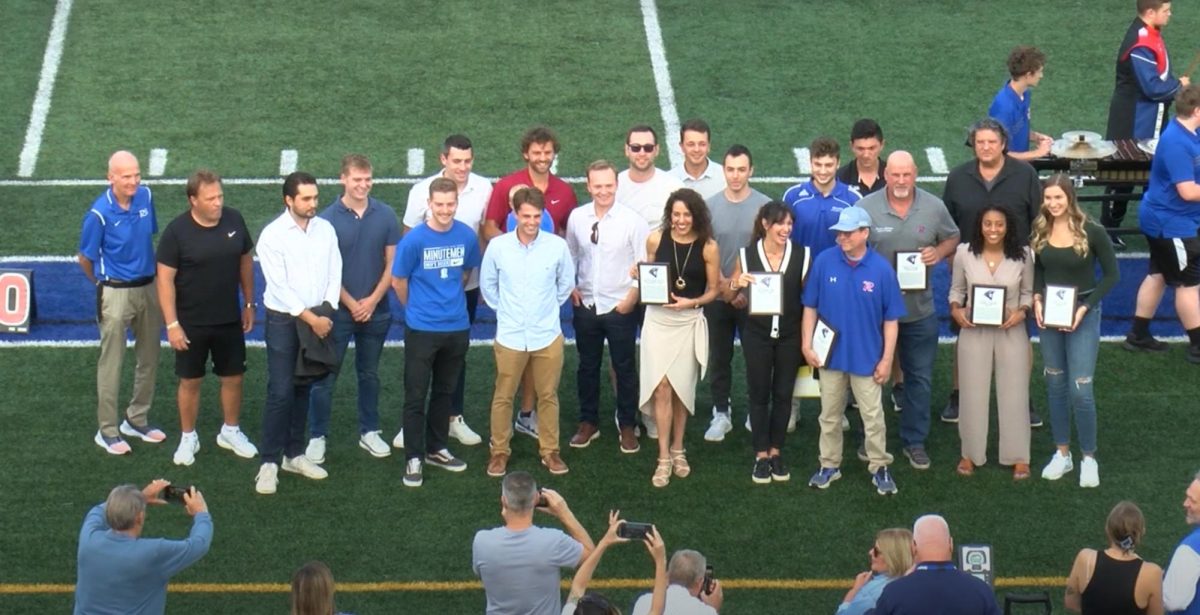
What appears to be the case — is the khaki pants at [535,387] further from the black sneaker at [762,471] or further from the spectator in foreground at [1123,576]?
the spectator in foreground at [1123,576]

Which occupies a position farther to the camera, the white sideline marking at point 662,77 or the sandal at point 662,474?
the white sideline marking at point 662,77

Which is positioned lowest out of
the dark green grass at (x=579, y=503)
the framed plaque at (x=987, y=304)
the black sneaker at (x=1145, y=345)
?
the dark green grass at (x=579, y=503)

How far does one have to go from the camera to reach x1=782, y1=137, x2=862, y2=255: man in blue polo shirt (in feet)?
34.7

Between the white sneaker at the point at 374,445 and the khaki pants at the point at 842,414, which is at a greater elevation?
the khaki pants at the point at 842,414

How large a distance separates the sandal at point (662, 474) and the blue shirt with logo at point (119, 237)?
307cm

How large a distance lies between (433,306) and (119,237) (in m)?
1.82

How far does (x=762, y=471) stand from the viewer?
1059 centimetres

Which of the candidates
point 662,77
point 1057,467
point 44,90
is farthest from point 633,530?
point 44,90

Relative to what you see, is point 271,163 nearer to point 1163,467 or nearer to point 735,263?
point 735,263

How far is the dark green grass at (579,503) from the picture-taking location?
379 inches

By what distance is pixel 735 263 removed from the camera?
35.0 feet

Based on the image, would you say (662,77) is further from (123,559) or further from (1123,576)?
(123,559)

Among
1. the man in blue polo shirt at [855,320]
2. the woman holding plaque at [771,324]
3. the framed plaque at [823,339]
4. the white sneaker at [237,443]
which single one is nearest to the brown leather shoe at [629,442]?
the woman holding plaque at [771,324]

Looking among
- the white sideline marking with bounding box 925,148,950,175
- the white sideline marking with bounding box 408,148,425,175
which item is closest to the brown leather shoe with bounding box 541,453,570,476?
the white sideline marking with bounding box 408,148,425,175
